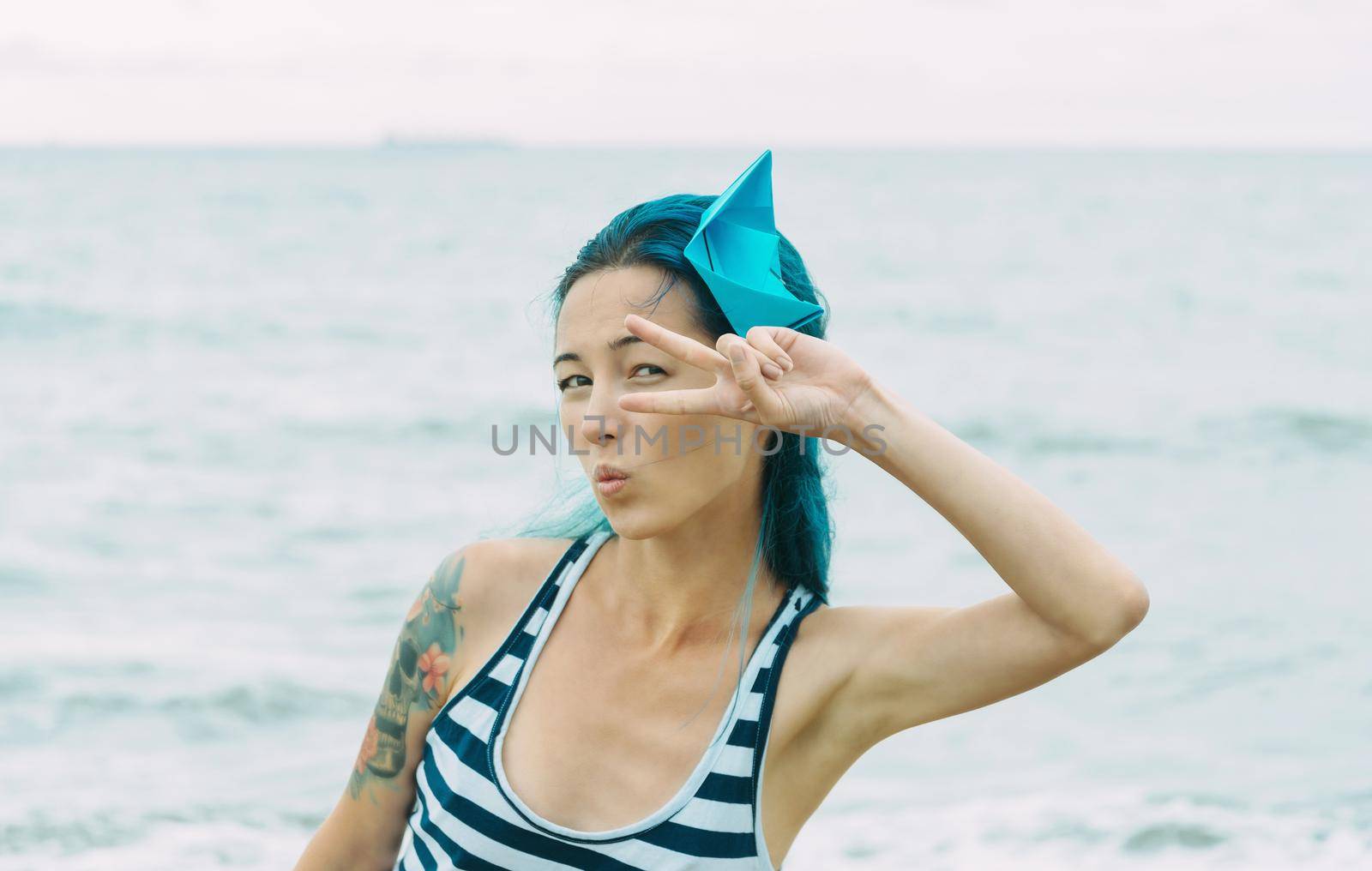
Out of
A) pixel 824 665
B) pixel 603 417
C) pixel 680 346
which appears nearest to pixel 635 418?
pixel 603 417

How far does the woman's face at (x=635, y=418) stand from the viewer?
226 cm

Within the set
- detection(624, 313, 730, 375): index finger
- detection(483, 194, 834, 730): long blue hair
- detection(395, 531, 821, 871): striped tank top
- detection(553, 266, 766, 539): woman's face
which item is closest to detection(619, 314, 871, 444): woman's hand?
detection(624, 313, 730, 375): index finger

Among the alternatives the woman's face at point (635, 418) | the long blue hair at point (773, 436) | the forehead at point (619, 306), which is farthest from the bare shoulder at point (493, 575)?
the forehead at point (619, 306)

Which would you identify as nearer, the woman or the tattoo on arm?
the woman

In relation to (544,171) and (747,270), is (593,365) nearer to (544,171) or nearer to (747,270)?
(747,270)

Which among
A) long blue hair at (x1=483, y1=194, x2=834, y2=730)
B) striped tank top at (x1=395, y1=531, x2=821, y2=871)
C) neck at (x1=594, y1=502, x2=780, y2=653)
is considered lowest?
striped tank top at (x1=395, y1=531, x2=821, y2=871)

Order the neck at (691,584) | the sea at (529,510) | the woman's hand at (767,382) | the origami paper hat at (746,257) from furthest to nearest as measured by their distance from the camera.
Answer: the sea at (529,510), the neck at (691,584), the origami paper hat at (746,257), the woman's hand at (767,382)

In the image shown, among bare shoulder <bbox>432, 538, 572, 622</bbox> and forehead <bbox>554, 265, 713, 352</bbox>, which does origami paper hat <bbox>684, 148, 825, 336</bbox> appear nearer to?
forehead <bbox>554, 265, 713, 352</bbox>

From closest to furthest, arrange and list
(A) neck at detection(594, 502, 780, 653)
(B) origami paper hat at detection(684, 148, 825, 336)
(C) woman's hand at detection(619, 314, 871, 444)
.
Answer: (C) woman's hand at detection(619, 314, 871, 444) < (B) origami paper hat at detection(684, 148, 825, 336) < (A) neck at detection(594, 502, 780, 653)

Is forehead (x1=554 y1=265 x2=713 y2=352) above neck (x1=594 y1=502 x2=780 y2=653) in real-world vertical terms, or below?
above

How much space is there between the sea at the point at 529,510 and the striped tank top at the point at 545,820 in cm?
65

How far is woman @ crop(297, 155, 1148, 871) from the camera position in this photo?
2.10 metres

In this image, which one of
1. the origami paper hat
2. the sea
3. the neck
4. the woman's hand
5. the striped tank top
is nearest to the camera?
the woman's hand

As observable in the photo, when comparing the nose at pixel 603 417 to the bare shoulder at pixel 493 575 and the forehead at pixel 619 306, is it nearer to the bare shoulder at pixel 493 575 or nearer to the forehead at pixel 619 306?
the forehead at pixel 619 306
